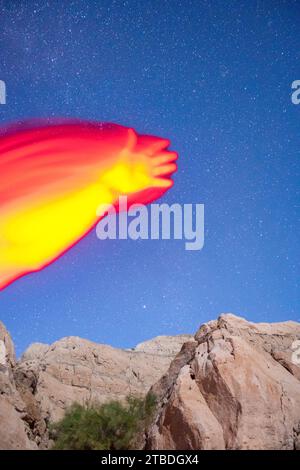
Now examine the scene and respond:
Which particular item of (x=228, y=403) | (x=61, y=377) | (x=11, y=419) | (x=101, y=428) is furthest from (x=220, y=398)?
(x=61, y=377)

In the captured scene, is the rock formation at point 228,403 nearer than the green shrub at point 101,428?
Yes

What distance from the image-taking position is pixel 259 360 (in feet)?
48.8

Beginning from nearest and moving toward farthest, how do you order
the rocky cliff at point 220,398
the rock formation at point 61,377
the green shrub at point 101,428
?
the rocky cliff at point 220,398
the rock formation at point 61,377
the green shrub at point 101,428

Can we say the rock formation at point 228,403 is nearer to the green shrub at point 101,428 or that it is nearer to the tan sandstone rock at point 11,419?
the green shrub at point 101,428

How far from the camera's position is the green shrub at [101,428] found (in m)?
14.4

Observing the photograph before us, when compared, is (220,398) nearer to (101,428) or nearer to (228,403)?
(228,403)

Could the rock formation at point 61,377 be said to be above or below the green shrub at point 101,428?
above

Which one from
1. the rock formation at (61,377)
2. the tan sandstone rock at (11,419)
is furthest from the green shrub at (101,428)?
the tan sandstone rock at (11,419)

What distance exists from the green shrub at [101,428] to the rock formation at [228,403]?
0.75m

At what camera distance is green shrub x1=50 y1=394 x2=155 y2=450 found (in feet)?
47.4

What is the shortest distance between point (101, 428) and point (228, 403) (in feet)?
12.6
